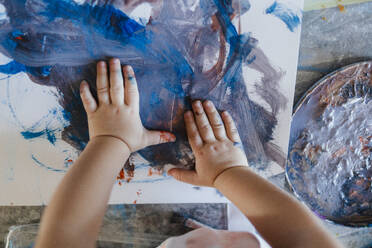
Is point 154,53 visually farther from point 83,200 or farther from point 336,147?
point 336,147

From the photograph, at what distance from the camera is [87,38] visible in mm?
618

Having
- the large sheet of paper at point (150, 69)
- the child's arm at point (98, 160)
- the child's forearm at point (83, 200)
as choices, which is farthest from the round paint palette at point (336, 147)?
Answer: the child's forearm at point (83, 200)

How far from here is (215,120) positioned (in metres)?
0.68

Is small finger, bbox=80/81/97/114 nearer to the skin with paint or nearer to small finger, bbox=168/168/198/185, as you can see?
the skin with paint

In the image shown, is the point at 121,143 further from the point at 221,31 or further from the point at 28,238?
the point at 28,238

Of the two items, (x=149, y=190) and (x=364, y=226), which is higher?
(x=149, y=190)

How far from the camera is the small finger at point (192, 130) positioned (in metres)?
0.68

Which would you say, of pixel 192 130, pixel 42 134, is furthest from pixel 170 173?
pixel 42 134

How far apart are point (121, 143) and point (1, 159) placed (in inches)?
15.0

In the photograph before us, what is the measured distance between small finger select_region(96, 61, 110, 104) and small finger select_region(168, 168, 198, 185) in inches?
10.6

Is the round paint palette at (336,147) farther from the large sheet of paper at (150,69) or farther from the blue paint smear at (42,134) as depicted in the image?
the blue paint smear at (42,134)

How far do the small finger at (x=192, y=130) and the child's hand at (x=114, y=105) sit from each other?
130 mm

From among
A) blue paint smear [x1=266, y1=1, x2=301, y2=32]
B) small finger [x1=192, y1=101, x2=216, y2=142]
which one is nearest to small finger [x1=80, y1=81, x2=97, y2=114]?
small finger [x1=192, y1=101, x2=216, y2=142]

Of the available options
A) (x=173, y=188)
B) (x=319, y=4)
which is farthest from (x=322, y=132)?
(x=173, y=188)
